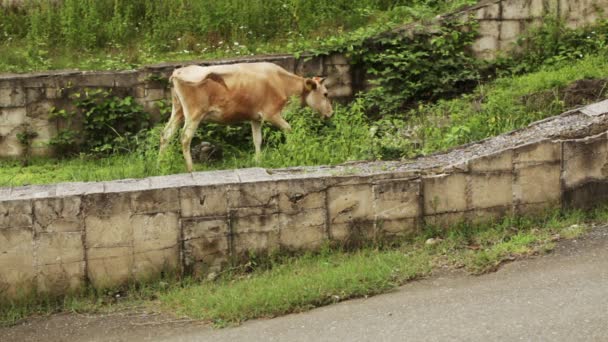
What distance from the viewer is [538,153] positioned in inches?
367

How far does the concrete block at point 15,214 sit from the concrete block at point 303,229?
90.9 inches

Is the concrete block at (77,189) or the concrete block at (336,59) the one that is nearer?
the concrete block at (77,189)

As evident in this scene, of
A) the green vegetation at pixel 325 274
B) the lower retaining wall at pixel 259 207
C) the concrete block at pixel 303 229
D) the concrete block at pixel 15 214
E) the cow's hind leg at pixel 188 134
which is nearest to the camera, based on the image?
the green vegetation at pixel 325 274

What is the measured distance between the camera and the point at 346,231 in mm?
9172

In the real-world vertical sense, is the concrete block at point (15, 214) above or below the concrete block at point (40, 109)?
below

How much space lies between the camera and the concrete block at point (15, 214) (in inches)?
338

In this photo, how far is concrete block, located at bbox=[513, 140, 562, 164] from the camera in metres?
9.28

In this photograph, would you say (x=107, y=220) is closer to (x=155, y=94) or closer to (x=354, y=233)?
(x=354, y=233)

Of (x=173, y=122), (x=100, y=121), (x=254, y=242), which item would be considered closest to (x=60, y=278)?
(x=254, y=242)

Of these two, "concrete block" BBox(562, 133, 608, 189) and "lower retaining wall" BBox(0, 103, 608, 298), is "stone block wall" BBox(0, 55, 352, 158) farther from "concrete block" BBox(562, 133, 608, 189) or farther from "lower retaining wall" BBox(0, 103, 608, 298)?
"concrete block" BBox(562, 133, 608, 189)

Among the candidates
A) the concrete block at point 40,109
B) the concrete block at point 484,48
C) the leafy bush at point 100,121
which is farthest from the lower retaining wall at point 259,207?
the concrete block at point 484,48

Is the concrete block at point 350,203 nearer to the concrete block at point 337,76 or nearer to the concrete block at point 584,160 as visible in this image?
the concrete block at point 584,160

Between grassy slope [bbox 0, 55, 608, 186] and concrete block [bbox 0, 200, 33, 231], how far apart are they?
8.34 feet

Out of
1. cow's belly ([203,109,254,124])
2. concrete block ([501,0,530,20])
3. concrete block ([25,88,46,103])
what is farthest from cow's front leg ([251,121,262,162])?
concrete block ([501,0,530,20])
